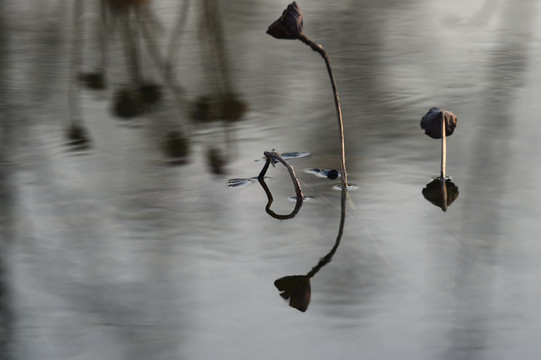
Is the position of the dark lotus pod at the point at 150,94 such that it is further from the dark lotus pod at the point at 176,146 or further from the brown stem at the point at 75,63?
the dark lotus pod at the point at 176,146

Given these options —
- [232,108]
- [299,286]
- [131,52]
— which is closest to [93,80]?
[131,52]

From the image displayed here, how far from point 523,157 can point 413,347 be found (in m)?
0.89

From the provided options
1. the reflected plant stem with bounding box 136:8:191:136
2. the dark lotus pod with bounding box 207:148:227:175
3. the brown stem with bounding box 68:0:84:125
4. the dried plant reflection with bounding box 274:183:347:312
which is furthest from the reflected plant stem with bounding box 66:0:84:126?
the dried plant reflection with bounding box 274:183:347:312

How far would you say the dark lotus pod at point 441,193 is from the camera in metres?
1.70

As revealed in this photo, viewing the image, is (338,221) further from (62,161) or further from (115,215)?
(62,161)

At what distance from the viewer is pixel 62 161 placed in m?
2.02

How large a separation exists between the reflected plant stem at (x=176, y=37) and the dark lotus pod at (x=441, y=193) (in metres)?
1.22

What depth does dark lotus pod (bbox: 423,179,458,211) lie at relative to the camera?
1696 mm

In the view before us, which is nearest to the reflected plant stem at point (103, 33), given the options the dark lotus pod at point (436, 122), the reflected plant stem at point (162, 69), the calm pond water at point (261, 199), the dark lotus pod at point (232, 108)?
the calm pond water at point (261, 199)

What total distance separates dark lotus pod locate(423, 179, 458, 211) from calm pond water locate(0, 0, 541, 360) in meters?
0.02

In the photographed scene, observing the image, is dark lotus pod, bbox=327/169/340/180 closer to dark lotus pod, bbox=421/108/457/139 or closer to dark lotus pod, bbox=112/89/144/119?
dark lotus pod, bbox=421/108/457/139

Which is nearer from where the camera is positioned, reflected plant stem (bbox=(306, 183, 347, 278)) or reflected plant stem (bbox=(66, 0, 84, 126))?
reflected plant stem (bbox=(306, 183, 347, 278))

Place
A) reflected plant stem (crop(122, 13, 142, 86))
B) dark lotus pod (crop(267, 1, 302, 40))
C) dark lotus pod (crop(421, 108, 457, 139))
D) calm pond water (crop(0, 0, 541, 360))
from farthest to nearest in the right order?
reflected plant stem (crop(122, 13, 142, 86)) < dark lotus pod (crop(421, 108, 457, 139)) < dark lotus pod (crop(267, 1, 302, 40)) < calm pond water (crop(0, 0, 541, 360))

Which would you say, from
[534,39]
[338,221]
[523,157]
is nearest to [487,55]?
[534,39]
